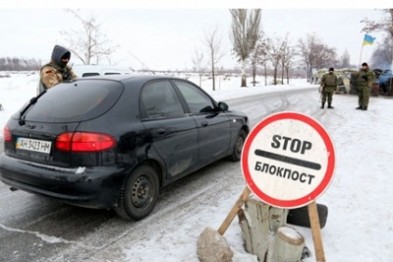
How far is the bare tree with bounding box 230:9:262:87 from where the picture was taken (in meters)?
30.6

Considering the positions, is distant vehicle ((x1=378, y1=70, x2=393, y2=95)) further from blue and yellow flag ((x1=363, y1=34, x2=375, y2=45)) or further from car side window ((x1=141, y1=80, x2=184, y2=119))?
car side window ((x1=141, y1=80, x2=184, y2=119))

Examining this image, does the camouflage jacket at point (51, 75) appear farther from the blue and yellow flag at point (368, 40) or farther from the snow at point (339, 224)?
the blue and yellow flag at point (368, 40)

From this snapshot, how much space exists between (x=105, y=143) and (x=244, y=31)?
2988cm

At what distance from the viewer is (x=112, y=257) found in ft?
8.91

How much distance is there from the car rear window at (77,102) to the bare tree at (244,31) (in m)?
27.8

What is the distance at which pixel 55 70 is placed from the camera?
17.7ft

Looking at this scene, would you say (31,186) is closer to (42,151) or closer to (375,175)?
(42,151)

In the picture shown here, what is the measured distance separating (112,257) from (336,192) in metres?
2.75

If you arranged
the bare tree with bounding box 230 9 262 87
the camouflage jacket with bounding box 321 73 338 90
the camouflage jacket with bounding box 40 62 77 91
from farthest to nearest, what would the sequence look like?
1. the bare tree with bounding box 230 9 262 87
2. the camouflage jacket with bounding box 321 73 338 90
3. the camouflage jacket with bounding box 40 62 77 91

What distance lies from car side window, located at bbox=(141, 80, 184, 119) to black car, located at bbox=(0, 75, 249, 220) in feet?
0.04

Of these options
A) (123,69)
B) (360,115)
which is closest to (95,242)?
(123,69)

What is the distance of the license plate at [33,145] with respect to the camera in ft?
10.1

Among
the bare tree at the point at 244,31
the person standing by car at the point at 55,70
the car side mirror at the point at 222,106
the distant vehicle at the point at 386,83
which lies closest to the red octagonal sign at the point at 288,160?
the car side mirror at the point at 222,106

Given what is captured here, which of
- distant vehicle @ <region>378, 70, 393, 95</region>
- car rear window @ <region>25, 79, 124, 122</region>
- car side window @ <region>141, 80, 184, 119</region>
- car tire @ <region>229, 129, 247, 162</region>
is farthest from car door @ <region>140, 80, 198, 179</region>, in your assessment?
distant vehicle @ <region>378, 70, 393, 95</region>
